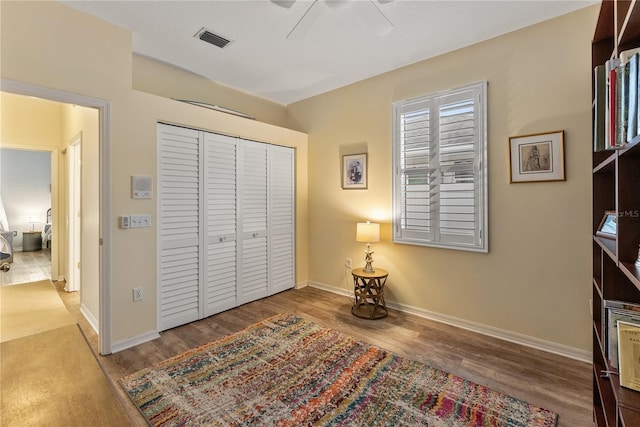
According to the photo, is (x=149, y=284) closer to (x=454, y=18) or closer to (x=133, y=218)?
(x=133, y=218)

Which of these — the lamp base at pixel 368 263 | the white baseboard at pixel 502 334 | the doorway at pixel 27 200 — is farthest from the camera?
the doorway at pixel 27 200

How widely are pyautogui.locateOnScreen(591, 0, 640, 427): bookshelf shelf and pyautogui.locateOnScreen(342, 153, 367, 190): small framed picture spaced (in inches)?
87.6

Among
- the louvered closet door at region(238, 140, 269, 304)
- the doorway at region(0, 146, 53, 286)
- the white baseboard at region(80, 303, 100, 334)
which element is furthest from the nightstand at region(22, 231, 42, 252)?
the louvered closet door at region(238, 140, 269, 304)

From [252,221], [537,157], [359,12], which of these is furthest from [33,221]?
[537,157]

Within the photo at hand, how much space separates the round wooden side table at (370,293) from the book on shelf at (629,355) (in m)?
2.10

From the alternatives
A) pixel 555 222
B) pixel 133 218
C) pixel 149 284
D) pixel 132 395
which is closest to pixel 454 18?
pixel 555 222

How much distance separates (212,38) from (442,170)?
8.43 feet

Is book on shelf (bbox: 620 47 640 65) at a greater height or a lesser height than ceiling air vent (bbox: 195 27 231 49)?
lesser

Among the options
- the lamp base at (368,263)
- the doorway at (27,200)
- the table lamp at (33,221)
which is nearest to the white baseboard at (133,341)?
the lamp base at (368,263)

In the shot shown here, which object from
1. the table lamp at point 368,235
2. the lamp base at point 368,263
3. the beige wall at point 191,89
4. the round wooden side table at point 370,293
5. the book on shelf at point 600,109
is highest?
the beige wall at point 191,89

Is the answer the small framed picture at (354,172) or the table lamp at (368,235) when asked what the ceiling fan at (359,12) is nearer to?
the small framed picture at (354,172)

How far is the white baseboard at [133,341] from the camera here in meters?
2.41

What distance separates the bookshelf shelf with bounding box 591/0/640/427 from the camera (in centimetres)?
93

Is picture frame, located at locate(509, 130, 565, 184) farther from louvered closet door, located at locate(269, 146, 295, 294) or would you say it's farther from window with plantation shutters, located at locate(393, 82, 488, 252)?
louvered closet door, located at locate(269, 146, 295, 294)
